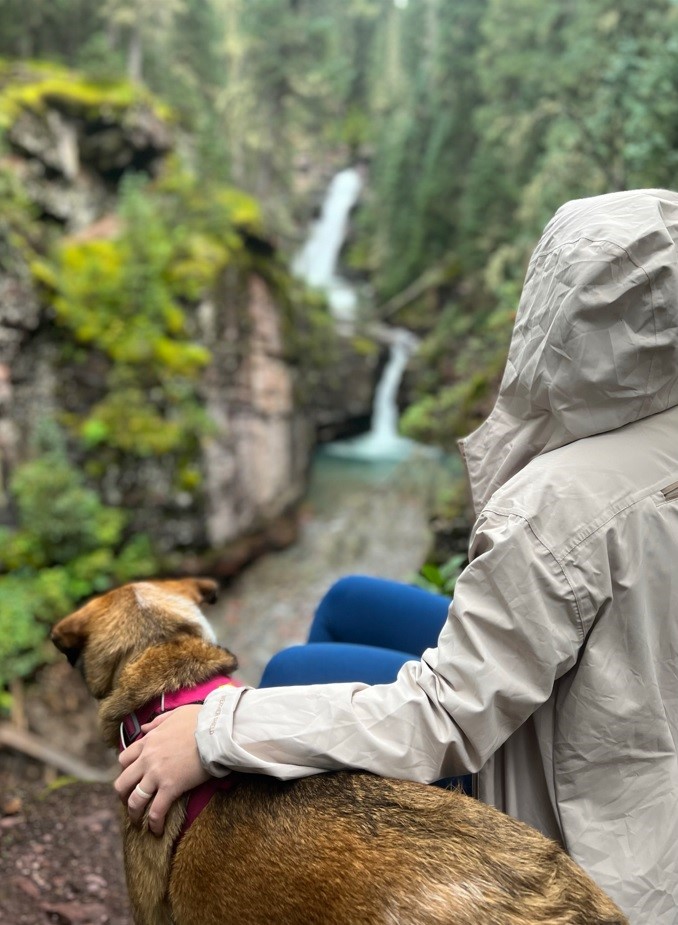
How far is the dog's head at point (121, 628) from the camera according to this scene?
86.4 inches

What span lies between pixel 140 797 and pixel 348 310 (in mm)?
22928

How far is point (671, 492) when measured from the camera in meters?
1.42

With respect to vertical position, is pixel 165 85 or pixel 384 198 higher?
pixel 165 85

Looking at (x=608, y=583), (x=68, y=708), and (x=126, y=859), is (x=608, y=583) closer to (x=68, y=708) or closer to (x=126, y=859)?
(x=126, y=859)

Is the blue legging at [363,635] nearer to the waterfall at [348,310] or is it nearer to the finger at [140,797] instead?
the finger at [140,797]

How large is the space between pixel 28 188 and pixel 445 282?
47.6 feet

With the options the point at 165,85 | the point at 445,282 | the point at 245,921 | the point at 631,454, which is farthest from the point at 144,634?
the point at 165,85

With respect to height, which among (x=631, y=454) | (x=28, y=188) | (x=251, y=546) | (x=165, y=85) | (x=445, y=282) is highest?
(x=165, y=85)

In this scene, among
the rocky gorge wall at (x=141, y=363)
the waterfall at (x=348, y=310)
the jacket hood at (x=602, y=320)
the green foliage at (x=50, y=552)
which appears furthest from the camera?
the waterfall at (x=348, y=310)

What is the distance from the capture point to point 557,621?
1322 mm

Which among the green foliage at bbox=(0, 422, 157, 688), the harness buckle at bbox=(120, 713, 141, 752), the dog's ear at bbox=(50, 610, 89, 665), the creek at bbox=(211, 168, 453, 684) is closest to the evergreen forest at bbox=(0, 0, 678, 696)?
the green foliage at bbox=(0, 422, 157, 688)

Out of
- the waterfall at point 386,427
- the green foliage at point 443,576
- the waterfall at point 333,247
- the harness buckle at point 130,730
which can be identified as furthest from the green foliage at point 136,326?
the waterfall at point 333,247

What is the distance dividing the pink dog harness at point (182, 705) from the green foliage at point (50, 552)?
6.74 metres

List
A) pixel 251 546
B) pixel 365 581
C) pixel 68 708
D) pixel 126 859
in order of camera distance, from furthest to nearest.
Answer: pixel 251 546
pixel 68 708
pixel 365 581
pixel 126 859
